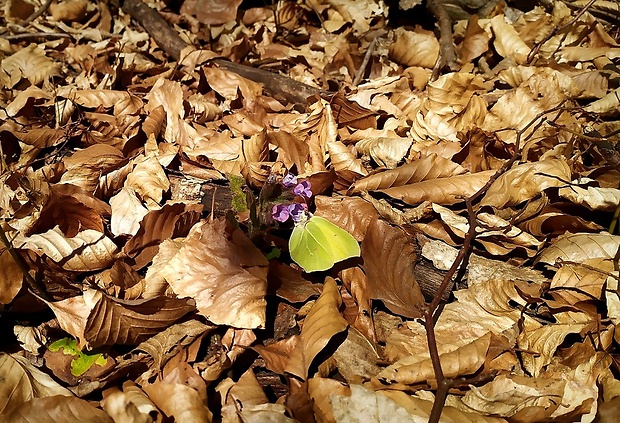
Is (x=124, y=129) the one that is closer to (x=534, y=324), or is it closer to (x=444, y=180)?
(x=444, y=180)

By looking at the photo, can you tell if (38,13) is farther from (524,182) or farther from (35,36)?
(524,182)

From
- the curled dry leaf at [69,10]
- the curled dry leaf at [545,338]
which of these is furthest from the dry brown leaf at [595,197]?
the curled dry leaf at [69,10]

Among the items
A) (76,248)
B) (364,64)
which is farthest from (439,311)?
(364,64)

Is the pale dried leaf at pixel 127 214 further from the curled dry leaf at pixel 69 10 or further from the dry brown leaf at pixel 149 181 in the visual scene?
the curled dry leaf at pixel 69 10

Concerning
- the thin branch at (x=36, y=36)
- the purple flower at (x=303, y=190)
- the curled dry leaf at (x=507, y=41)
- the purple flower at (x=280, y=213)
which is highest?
the curled dry leaf at (x=507, y=41)

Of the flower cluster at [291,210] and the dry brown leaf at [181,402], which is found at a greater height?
the flower cluster at [291,210]

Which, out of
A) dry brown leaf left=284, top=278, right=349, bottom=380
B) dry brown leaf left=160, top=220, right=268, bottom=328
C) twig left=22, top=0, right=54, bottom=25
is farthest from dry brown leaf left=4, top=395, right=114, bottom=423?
twig left=22, top=0, right=54, bottom=25
